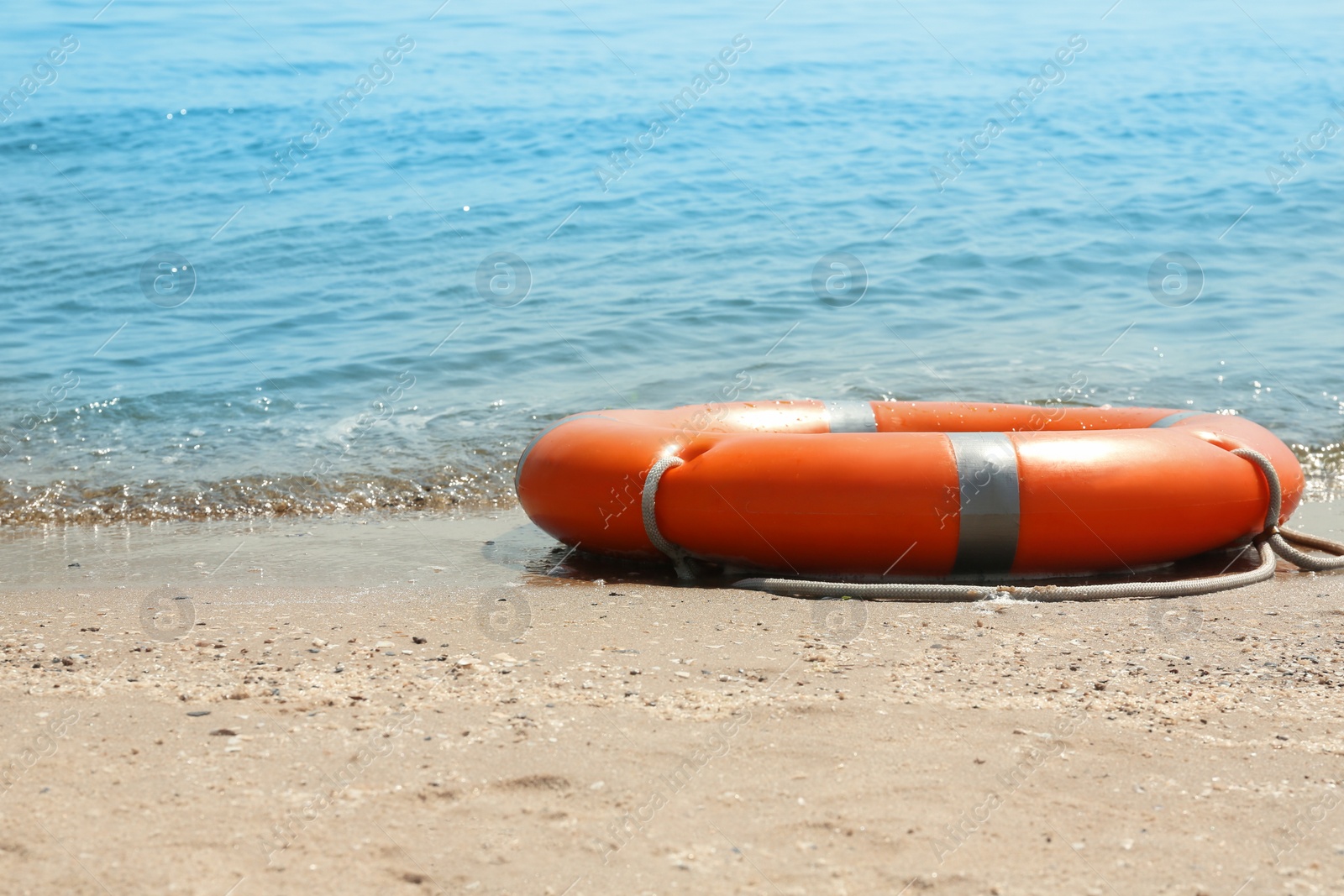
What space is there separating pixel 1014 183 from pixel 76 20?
1820cm

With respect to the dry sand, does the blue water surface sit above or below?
above

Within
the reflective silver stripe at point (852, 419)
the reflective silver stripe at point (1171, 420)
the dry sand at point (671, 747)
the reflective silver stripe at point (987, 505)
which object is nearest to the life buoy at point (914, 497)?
the reflective silver stripe at point (987, 505)

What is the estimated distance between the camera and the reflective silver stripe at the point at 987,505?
167 inches

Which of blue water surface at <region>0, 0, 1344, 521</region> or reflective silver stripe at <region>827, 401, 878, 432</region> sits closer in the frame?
reflective silver stripe at <region>827, 401, 878, 432</region>

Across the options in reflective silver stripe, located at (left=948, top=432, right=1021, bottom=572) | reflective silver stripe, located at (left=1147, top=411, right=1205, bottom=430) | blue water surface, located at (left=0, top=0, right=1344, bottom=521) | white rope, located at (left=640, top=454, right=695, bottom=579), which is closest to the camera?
reflective silver stripe, located at (left=948, top=432, right=1021, bottom=572)

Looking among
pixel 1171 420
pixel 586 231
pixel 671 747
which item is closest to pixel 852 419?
pixel 1171 420

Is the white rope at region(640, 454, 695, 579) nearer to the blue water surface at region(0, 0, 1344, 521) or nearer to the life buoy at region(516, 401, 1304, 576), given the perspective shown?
the life buoy at region(516, 401, 1304, 576)

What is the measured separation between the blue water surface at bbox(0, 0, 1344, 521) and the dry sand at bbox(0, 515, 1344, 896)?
104 inches

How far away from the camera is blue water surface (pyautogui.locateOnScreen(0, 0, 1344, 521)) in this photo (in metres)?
7.48

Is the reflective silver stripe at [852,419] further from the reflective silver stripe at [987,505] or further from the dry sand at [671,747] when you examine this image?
the dry sand at [671,747]

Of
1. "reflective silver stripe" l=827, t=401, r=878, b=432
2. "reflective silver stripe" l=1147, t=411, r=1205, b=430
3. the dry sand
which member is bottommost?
the dry sand

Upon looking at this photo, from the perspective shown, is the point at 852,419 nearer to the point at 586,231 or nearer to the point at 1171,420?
the point at 1171,420

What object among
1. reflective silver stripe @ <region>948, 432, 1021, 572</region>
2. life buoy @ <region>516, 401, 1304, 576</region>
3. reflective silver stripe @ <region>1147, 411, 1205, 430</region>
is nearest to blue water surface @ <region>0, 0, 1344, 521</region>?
life buoy @ <region>516, 401, 1304, 576</region>

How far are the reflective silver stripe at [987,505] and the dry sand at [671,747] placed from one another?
296mm
